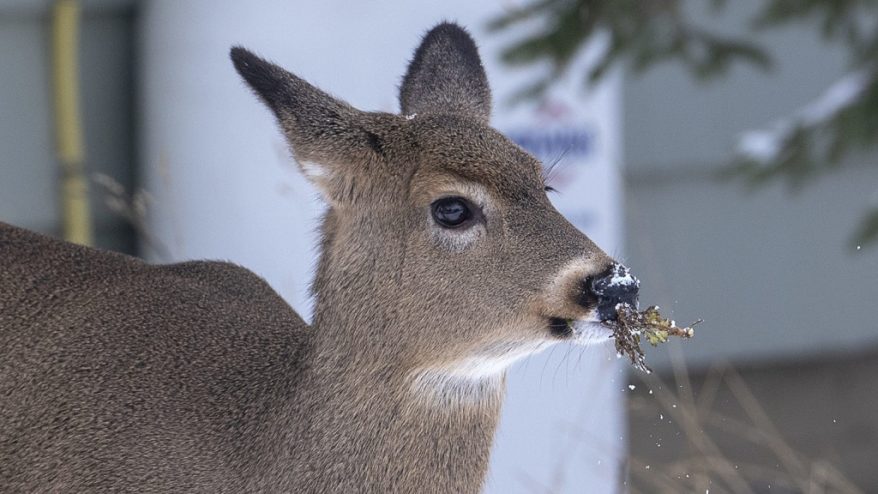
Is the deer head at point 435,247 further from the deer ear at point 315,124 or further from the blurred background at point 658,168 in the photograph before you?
the blurred background at point 658,168

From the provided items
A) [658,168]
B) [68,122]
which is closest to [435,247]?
[68,122]

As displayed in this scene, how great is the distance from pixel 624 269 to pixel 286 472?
0.86 m

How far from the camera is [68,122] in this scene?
6.27m

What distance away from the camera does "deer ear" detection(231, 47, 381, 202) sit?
3301mm

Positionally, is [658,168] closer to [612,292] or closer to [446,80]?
[446,80]

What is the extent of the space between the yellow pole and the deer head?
306 cm

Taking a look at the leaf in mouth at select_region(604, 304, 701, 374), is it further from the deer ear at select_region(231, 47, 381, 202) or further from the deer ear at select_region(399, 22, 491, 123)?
the deer ear at select_region(399, 22, 491, 123)

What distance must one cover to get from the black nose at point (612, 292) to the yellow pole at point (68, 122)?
360 centimetres

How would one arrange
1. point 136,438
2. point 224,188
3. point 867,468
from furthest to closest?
point 867,468 < point 224,188 < point 136,438

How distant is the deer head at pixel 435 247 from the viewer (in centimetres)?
320

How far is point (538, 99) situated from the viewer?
19.5 ft

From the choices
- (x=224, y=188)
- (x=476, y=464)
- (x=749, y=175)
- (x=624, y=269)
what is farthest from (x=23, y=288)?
(x=749, y=175)

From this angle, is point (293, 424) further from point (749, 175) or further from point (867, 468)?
point (867, 468)

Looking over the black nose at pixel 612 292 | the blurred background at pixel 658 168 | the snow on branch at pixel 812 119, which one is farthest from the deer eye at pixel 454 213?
the snow on branch at pixel 812 119
